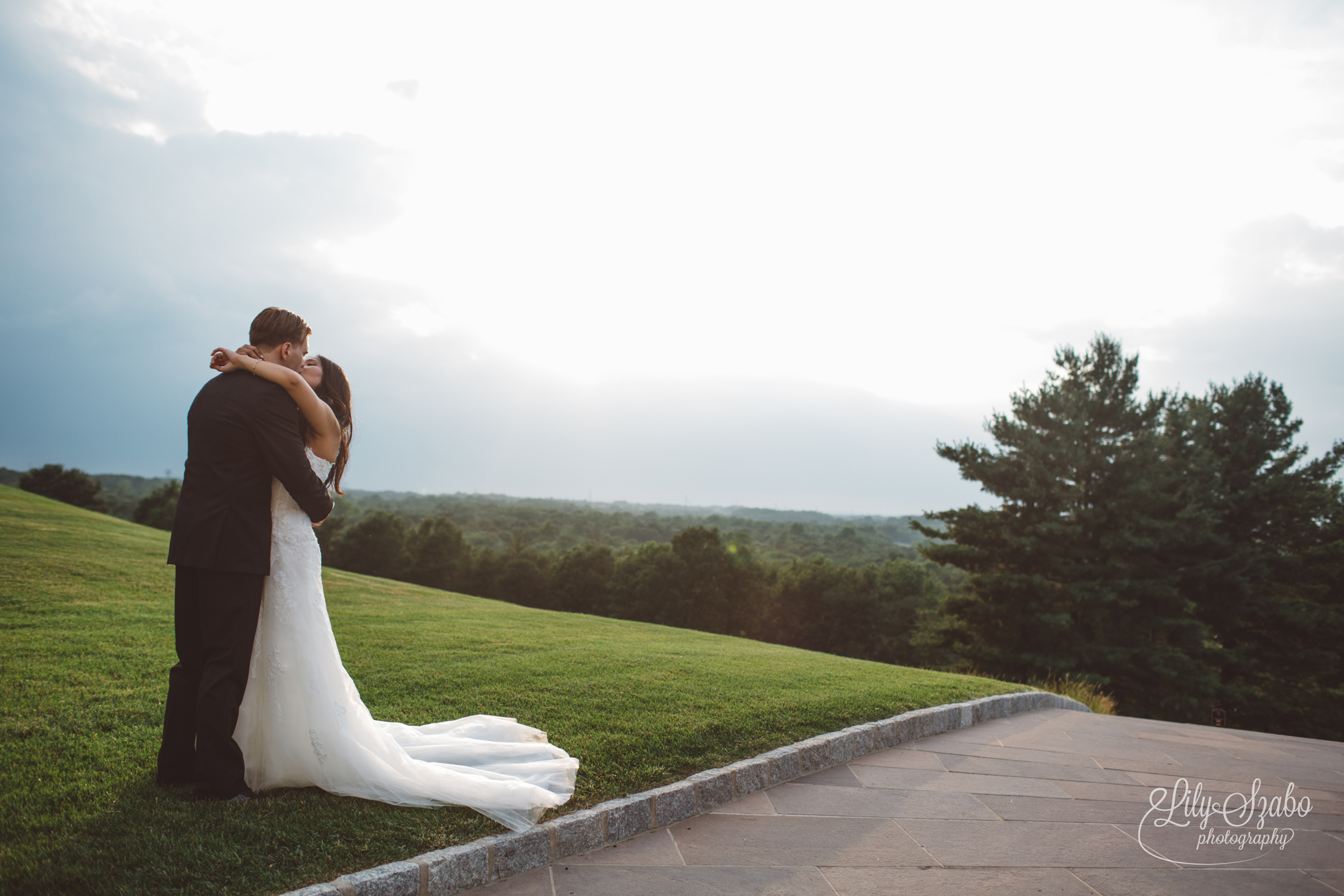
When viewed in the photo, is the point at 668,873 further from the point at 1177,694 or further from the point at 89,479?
the point at 89,479

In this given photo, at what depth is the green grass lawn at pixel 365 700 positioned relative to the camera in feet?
9.87

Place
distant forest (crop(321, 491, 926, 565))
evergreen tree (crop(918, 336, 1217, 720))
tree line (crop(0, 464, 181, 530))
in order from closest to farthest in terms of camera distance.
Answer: evergreen tree (crop(918, 336, 1217, 720)) < tree line (crop(0, 464, 181, 530)) < distant forest (crop(321, 491, 926, 565))

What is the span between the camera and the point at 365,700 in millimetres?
5680

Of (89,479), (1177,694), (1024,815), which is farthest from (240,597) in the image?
(89,479)

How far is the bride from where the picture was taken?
368cm

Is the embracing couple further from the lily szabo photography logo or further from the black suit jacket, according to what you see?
the lily szabo photography logo

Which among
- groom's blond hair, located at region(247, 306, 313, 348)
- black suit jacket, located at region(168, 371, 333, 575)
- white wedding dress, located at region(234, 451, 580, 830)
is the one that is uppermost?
groom's blond hair, located at region(247, 306, 313, 348)

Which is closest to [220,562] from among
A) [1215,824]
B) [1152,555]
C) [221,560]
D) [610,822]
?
[221,560]

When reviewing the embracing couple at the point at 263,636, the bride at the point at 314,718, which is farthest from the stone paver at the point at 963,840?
the embracing couple at the point at 263,636

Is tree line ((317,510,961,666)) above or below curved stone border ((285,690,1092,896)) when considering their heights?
below

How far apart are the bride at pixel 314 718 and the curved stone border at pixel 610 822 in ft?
0.54

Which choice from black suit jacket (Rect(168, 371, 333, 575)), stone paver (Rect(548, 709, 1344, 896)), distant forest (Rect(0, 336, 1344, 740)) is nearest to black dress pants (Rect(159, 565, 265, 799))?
black suit jacket (Rect(168, 371, 333, 575))

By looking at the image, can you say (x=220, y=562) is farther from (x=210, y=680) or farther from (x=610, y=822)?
(x=610, y=822)

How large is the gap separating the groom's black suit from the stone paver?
5.65ft
